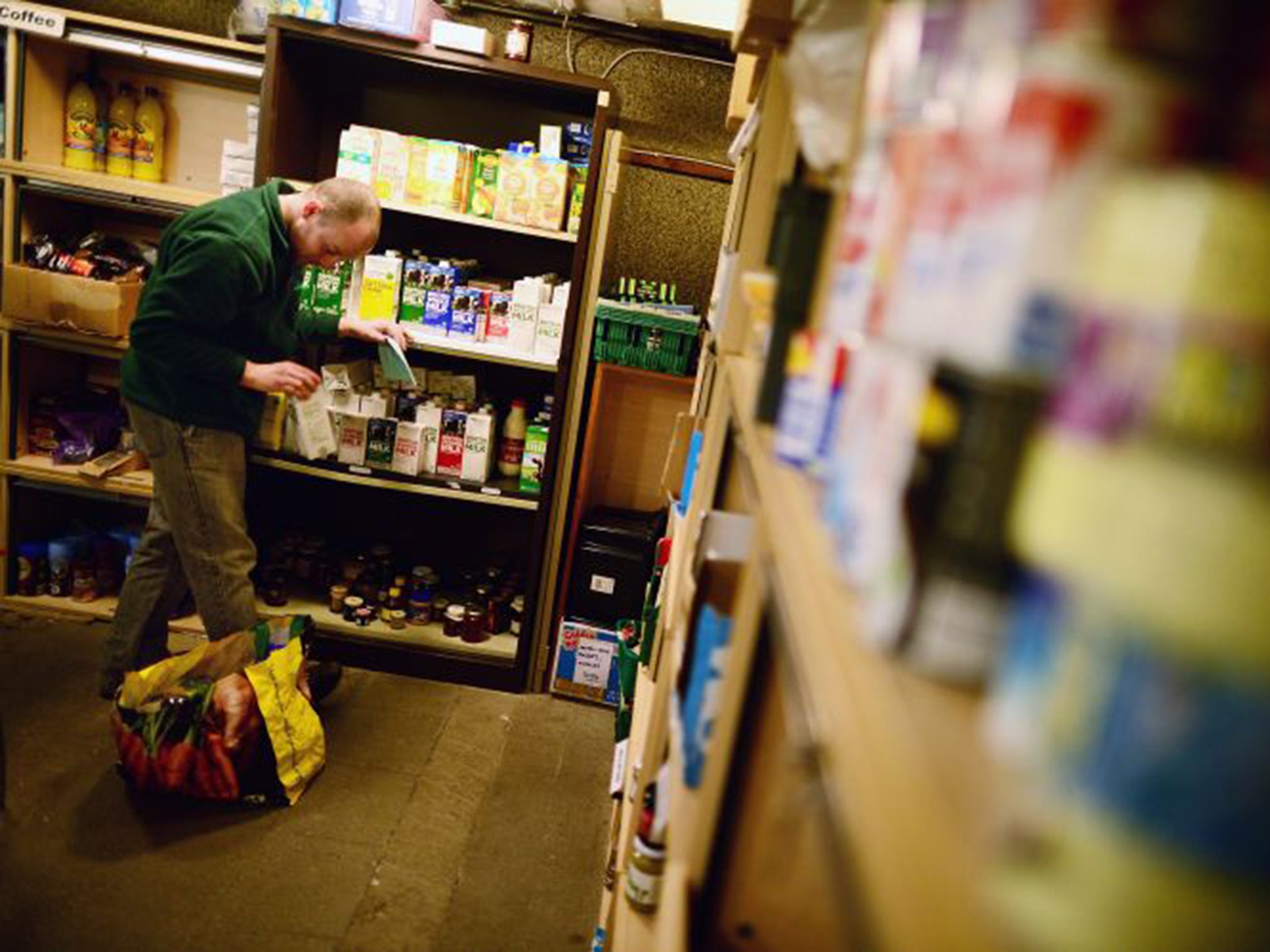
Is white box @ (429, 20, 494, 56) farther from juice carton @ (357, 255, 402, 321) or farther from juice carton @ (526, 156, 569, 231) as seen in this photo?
juice carton @ (357, 255, 402, 321)

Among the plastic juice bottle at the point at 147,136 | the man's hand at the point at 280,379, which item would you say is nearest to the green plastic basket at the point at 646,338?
the man's hand at the point at 280,379

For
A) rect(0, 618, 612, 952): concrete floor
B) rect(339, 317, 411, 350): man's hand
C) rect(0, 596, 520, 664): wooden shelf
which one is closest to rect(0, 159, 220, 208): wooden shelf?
rect(339, 317, 411, 350): man's hand

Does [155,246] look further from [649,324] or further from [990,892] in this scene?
[990,892]

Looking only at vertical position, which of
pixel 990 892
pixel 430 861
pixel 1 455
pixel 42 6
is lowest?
pixel 430 861

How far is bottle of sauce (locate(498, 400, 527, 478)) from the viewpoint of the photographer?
3.37 metres

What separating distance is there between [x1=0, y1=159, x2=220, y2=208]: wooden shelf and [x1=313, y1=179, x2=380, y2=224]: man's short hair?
28.7 inches

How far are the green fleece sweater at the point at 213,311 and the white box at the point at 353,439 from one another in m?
0.41

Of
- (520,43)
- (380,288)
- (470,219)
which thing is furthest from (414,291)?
(520,43)

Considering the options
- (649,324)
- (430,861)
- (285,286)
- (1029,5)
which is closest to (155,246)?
(285,286)

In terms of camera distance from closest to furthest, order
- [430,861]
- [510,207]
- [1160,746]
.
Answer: [1160,746]
[430,861]
[510,207]

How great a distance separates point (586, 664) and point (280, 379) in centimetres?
158

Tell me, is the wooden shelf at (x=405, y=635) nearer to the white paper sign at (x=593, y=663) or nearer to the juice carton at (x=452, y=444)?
the white paper sign at (x=593, y=663)

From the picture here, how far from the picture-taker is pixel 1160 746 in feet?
0.84

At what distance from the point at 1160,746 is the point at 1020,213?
0.70 feet
